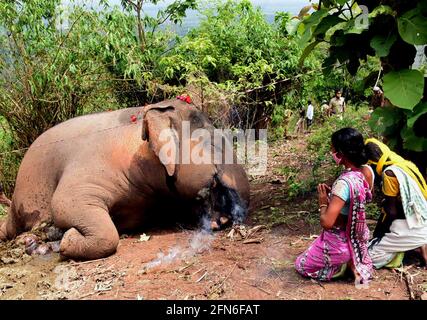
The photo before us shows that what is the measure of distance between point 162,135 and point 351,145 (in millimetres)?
2541

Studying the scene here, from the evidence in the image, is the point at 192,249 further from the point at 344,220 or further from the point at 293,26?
the point at 293,26

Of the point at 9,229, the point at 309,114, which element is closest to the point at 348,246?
the point at 9,229

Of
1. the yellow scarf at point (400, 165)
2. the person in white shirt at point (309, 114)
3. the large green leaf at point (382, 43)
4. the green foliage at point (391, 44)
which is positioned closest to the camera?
the yellow scarf at point (400, 165)

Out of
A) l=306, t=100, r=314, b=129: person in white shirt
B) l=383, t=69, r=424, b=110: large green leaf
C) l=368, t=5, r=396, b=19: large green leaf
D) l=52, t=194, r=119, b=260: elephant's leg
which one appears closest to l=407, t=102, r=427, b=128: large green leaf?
l=383, t=69, r=424, b=110: large green leaf

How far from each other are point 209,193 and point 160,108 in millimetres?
1153

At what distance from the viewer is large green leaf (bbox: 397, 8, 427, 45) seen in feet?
14.9

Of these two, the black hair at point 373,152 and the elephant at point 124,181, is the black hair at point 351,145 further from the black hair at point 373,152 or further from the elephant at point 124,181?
the elephant at point 124,181

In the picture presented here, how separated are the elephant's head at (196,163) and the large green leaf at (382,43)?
2.25m

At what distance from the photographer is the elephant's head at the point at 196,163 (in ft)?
19.5

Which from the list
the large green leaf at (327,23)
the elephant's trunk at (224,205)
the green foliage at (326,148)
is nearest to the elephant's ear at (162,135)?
the elephant's trunk at (224,205)

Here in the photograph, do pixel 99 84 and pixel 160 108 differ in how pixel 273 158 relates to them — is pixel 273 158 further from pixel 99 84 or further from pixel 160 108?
pixel 160 108

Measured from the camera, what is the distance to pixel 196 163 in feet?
19.8

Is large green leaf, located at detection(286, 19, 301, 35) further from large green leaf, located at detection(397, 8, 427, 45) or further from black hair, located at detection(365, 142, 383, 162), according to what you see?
black hair, located at detection(365, 142, 383, 162)
